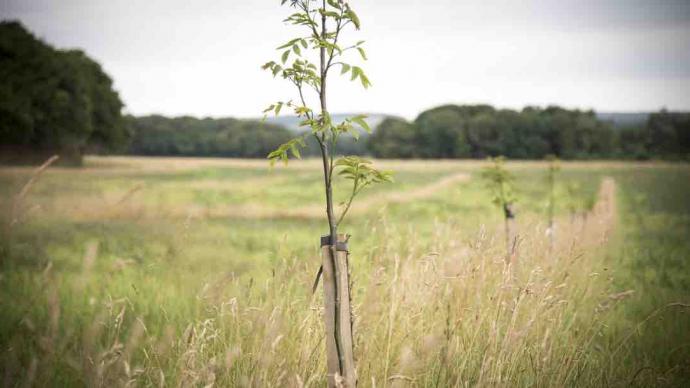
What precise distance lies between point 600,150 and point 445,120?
1031 inches

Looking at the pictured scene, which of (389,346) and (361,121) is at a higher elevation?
(361,121)

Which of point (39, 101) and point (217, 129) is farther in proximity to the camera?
point (217, 129)

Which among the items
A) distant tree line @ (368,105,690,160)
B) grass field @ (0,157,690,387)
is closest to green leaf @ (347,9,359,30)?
grass field @ (0,157,690,387)

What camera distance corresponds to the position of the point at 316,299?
466 cm

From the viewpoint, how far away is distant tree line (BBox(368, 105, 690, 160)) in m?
83.2

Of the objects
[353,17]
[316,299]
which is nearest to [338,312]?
[353,17]

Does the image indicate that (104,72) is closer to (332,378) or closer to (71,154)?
(71,154)

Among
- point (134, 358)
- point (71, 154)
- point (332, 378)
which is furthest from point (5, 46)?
point (332, 378)

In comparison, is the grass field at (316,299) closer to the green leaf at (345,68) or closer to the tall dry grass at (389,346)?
the tall dry grass at (389,346)

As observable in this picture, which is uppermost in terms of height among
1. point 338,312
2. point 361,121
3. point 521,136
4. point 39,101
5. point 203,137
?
point 39,101

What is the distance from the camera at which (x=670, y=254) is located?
1052 cm

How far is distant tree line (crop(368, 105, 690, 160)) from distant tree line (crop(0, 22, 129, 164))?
47435mm

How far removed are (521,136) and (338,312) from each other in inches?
3528

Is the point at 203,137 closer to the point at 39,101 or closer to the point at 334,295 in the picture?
the point at 39,101
